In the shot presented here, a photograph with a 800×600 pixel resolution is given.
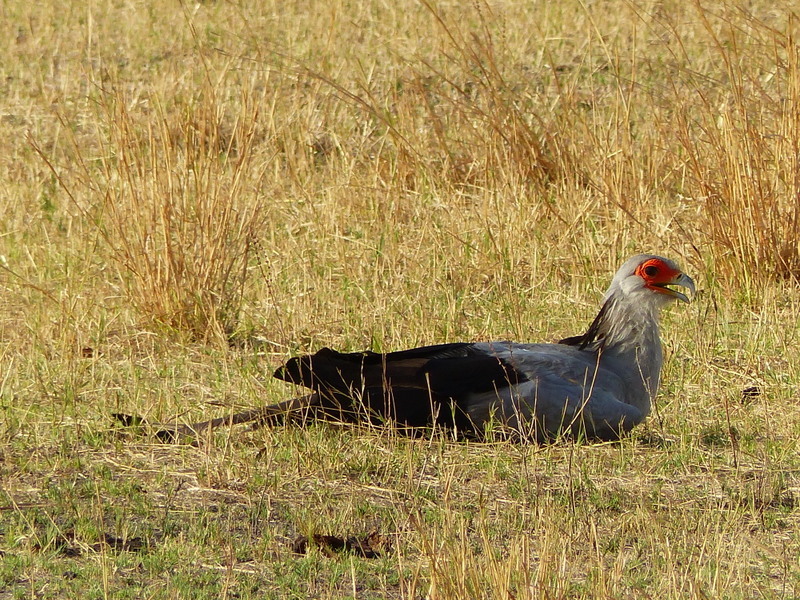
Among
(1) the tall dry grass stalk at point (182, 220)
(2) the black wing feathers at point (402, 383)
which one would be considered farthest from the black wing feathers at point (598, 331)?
(1) the tall dry grass stalk at point (182, 220)

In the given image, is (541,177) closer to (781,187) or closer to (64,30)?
(781,187)

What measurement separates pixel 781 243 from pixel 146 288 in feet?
11.4

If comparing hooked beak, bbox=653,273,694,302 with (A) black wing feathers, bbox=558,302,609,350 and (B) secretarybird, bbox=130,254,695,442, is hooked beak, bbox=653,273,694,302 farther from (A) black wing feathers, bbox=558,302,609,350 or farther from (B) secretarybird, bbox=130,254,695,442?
(B) secretarybird, bbox=130,254,695,442

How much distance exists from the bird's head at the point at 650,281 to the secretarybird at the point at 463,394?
19.1 inches

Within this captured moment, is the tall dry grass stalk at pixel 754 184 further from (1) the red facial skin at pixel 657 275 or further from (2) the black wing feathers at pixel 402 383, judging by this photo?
(2) the black wing feathers at pixel 402 383

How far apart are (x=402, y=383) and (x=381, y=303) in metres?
1.68

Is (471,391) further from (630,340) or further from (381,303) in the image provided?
(381,303)

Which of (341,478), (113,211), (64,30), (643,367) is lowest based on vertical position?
(341,478)

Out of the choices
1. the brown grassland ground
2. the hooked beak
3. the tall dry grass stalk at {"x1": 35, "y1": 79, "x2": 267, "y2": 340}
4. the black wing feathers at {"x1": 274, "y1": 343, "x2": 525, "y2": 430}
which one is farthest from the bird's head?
the tall dry grass stalk at {"x1": 35, "y1": 79, "x2": 267, "y2": 340}

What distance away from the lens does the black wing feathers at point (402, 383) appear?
5363 millimetres

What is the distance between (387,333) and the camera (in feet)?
22.4

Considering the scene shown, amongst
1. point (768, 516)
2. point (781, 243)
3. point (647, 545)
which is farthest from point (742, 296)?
point (647, 545)

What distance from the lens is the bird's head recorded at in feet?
19.4

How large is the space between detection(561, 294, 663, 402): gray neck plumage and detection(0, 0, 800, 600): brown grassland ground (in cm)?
22
